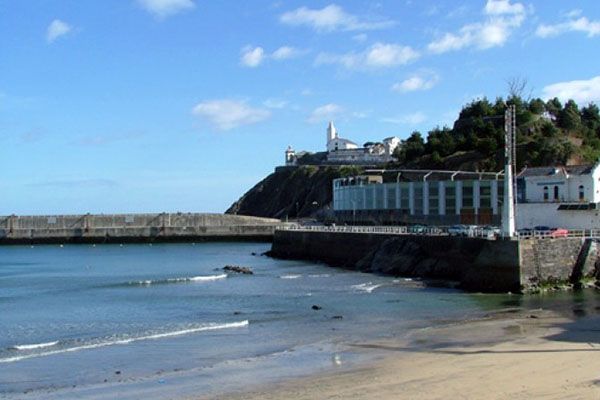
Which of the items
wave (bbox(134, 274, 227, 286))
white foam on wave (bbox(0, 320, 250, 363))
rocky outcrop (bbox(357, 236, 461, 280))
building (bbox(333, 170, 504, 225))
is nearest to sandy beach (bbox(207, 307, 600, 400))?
white foam on wave (bbox(0, 320, 250, 363))

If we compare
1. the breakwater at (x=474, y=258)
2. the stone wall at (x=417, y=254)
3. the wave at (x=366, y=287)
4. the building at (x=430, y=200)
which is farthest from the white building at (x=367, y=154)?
the wave at (x=366, y=287)

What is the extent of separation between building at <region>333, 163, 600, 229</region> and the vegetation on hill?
956 centimetres

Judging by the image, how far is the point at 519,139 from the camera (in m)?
104

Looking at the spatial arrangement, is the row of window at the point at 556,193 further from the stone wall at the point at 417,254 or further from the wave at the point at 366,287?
the wave at the point at 366,287

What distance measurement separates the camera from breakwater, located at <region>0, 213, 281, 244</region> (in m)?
104

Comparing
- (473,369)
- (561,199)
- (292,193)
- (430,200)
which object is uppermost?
(292,193)

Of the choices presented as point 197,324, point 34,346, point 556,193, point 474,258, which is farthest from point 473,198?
point 34,346

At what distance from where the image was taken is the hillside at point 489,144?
3792 inches

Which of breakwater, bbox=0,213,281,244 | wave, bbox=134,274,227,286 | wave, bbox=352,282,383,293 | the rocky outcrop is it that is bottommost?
wave, bbox=134,274,227,286

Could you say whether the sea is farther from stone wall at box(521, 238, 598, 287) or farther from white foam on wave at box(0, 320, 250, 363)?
stone wall at box(521, 238, 598, 287)

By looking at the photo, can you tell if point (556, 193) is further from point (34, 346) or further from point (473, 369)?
point (34, 346)

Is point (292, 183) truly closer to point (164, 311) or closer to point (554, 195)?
point (554, 195)

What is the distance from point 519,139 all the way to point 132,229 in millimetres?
60675

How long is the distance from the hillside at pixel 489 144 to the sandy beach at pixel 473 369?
6343cm
